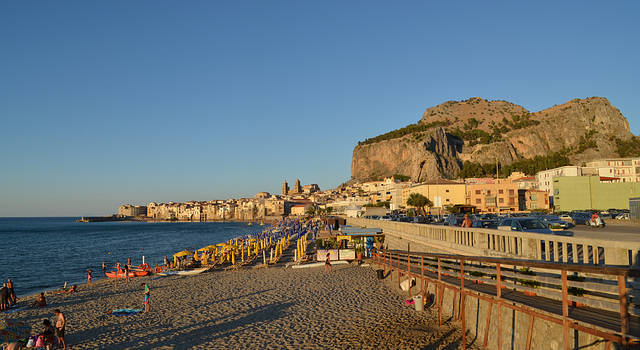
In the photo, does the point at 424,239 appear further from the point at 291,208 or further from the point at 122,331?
the point at 291,208

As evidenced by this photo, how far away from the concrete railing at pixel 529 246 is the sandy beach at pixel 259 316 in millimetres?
2768

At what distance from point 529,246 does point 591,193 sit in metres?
67.7

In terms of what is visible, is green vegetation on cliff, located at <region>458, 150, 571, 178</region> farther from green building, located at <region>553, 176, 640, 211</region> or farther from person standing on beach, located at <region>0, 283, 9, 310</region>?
person standing on beach, located at <region>0, 283, 9, 310</region>

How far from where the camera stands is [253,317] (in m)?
15.6

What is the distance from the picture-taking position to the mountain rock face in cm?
15025

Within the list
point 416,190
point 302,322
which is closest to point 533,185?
point 416,190

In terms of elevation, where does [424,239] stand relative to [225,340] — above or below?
above

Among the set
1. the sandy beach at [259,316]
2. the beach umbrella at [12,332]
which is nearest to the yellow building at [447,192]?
the sandy beach at [259,316]

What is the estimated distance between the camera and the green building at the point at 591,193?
64.6 metres

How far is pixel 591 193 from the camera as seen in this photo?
214 feet

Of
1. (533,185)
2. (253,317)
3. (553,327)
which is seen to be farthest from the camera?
(533,185)

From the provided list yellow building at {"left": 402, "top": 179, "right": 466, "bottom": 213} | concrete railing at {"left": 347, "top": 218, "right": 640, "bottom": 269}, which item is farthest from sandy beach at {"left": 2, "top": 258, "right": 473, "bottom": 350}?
yellow building at {"left": 402, "top": 179, "right": 466, "bottom": 213}

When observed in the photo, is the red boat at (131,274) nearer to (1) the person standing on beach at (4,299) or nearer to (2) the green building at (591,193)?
(1) the person standing on beach at (4,299)

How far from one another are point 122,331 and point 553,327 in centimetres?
1412
